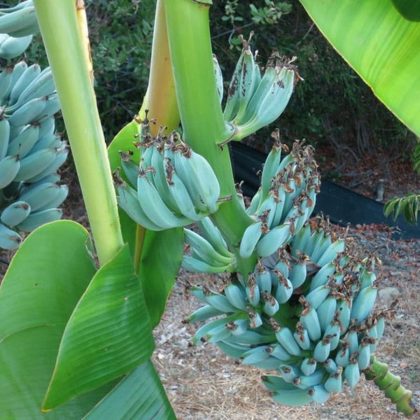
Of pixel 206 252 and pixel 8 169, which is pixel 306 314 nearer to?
pixel 206 252

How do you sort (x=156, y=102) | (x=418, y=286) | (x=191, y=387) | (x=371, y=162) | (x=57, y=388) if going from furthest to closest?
(x=371, y=162), (x=418, y=286), (x=191, y=387), (x=156, y=102), (x=57, y=388)

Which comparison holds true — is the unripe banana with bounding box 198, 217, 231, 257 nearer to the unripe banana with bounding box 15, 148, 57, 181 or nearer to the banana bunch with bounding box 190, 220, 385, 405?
the banana bunch with bounding box 190, 220, 385, 405

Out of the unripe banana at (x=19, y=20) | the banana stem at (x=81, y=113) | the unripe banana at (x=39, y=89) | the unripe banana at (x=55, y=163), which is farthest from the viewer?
the unripe banana at (x=55, y=163)

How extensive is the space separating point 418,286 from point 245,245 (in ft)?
8.08

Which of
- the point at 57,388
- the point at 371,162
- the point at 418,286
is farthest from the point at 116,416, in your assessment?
the point at 371,162

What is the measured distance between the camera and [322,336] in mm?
586

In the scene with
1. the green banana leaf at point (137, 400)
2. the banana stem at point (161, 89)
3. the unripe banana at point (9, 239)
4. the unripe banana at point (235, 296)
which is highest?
the banana stem at point (161, 89)

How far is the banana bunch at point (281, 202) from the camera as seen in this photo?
1.77 ft

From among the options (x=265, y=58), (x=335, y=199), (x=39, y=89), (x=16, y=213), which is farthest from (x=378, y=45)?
(x=265, y=58)

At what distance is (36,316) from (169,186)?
0.17 metres

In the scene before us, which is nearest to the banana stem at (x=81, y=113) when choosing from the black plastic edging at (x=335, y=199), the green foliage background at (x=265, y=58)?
the green foliage background at (x=265, y=58)

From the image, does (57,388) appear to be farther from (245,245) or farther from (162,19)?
(162,19)

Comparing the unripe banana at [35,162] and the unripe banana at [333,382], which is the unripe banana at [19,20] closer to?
the unripe banana at [333,382]

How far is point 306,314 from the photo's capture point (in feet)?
1.85
